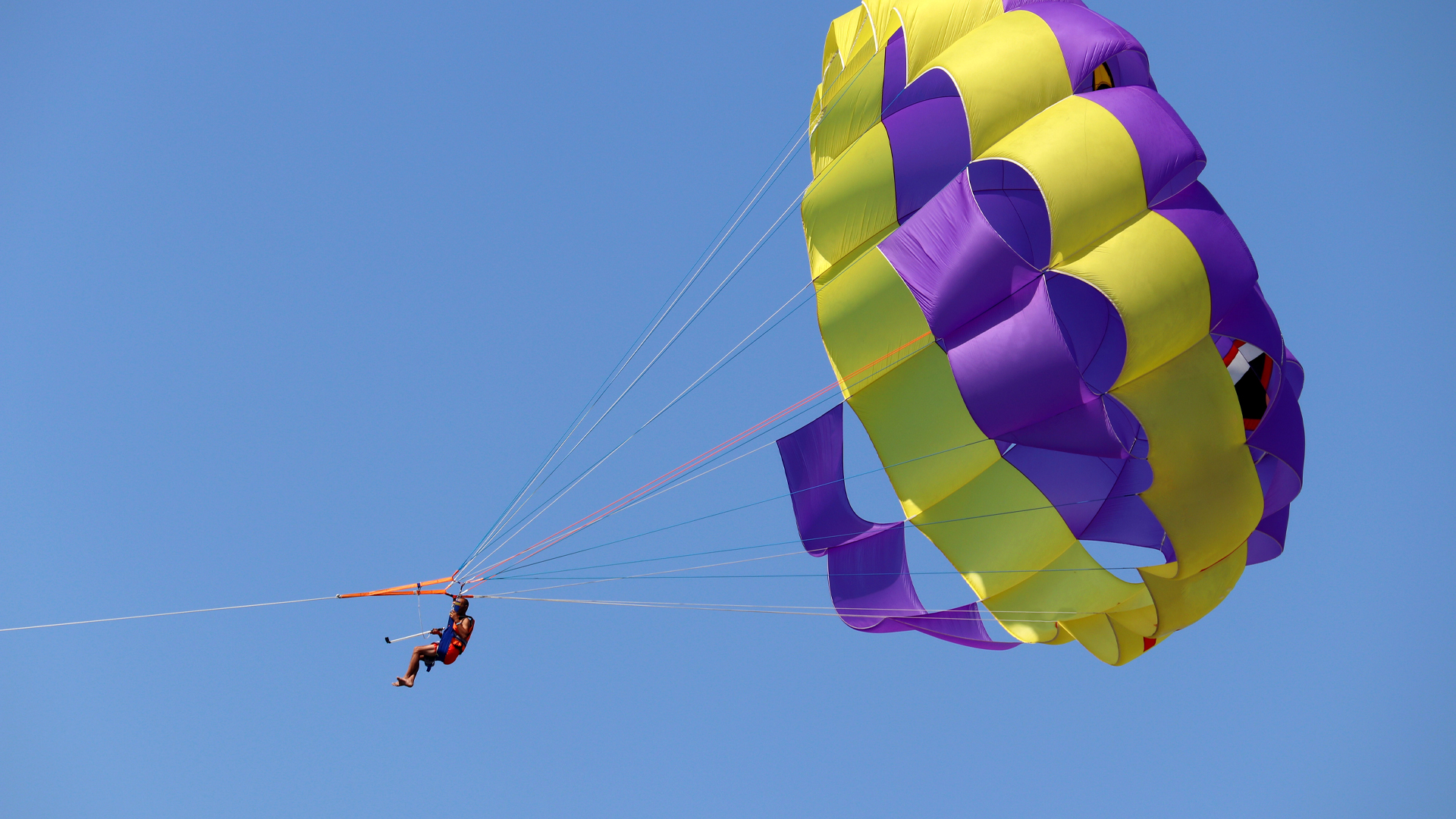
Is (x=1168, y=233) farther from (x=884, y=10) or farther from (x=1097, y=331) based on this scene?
(x=884, y=10)

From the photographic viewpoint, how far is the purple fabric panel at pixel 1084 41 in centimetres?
1077

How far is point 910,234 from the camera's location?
35.7 feet

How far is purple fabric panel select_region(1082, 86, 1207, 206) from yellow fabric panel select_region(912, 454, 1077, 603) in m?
2.93

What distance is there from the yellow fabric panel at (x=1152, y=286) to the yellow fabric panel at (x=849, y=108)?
268cm

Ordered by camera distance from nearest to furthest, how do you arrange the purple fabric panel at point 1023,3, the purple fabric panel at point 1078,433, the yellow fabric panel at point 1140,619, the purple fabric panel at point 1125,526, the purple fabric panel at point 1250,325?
the purple fabric panel at point 1250,325
the purple fabric panel at point 1078,433
the purple fabric panel at point 1023,3
the yellow fabric panel at point 1140,619
the purple fabric panel at point 1125,526

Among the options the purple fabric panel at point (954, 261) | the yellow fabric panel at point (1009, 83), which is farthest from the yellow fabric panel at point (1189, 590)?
the yellow fabric panel at point (1009, 83)

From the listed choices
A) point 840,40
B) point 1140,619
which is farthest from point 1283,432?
point 840,40

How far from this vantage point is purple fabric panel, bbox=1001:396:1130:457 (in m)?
10.7

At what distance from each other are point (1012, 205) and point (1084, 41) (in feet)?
5.17

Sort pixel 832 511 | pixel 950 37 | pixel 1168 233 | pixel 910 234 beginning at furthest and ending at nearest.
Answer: pixel 832 511, pixel 950 37, pixel 910 234, pixel 1168 233

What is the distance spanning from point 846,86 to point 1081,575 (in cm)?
501

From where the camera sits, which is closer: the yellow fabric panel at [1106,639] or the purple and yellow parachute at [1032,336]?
the purple and yellow parachute at [1032,336]

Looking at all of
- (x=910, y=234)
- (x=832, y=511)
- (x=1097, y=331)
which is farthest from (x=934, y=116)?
(x=832, y=511)

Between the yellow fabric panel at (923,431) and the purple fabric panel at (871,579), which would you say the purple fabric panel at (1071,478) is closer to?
the yellow fabric panel at (923,431)
